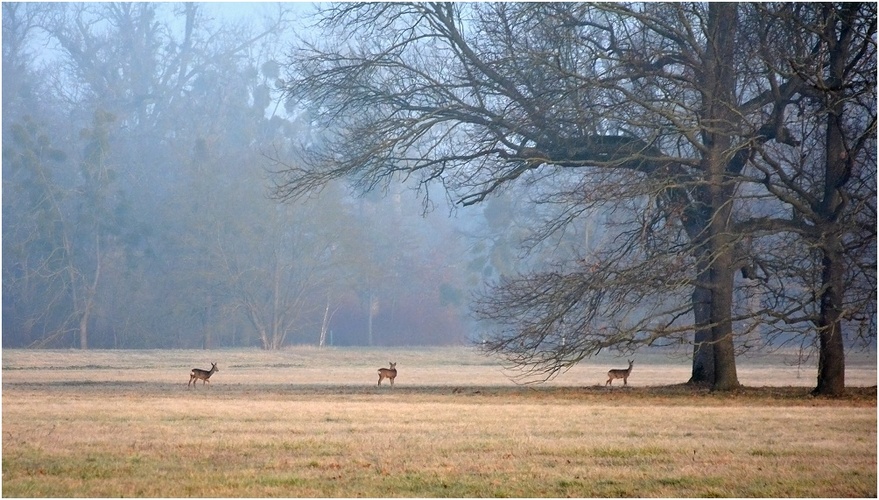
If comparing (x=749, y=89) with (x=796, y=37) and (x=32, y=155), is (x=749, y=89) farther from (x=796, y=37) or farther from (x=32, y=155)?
(x=32, y=155)

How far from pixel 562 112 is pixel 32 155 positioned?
123ft

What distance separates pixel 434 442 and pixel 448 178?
1146cm

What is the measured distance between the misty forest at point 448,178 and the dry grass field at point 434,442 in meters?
2.42

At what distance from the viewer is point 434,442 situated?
12.2 meters

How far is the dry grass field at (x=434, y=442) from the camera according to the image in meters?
9.35

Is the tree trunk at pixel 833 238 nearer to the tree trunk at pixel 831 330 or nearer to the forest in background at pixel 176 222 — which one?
the tree trunk at pixel 831 330

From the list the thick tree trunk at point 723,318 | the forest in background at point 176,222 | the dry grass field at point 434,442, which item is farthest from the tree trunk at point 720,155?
the forest in background at point 176,222

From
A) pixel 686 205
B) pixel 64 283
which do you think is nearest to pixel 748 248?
pixel 686 205

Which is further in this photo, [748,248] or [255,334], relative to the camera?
[255,334]

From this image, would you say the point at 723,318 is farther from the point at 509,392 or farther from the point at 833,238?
the point at 509,392

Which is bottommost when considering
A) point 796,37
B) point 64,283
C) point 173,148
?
point 64,283

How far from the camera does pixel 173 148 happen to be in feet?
185

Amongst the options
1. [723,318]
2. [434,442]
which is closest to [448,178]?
[723,318]

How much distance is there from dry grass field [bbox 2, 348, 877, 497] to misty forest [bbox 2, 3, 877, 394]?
7.95 ft
